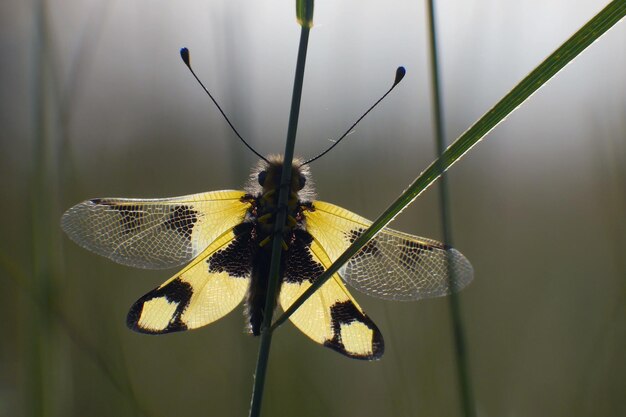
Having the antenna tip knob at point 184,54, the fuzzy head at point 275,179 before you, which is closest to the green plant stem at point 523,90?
the antenna tip knob at point 184,54

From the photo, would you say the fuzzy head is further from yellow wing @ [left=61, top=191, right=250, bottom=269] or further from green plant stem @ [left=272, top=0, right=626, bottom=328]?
green plant stem @ [left=272, top=0, right=626, bottom=328]

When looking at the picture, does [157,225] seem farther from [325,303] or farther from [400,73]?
[400,73]

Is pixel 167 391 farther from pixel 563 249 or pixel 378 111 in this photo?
pixel 563 249

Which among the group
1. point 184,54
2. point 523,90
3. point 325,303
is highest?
point 184,54

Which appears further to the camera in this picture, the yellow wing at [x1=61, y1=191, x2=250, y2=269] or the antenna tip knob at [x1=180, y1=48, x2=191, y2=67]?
the yellow wing at [x1=61, y1=191, x2=250, y2=269]

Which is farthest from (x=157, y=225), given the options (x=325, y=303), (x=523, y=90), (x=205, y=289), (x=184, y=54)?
(x=523, y=90)

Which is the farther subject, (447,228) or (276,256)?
(447,228)

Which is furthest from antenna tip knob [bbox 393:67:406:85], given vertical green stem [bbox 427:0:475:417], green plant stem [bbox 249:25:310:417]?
green plant stem [bbox 249:25:310:417]

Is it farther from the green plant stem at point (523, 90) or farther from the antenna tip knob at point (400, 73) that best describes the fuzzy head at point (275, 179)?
the green plant stem at point (523, 90)
